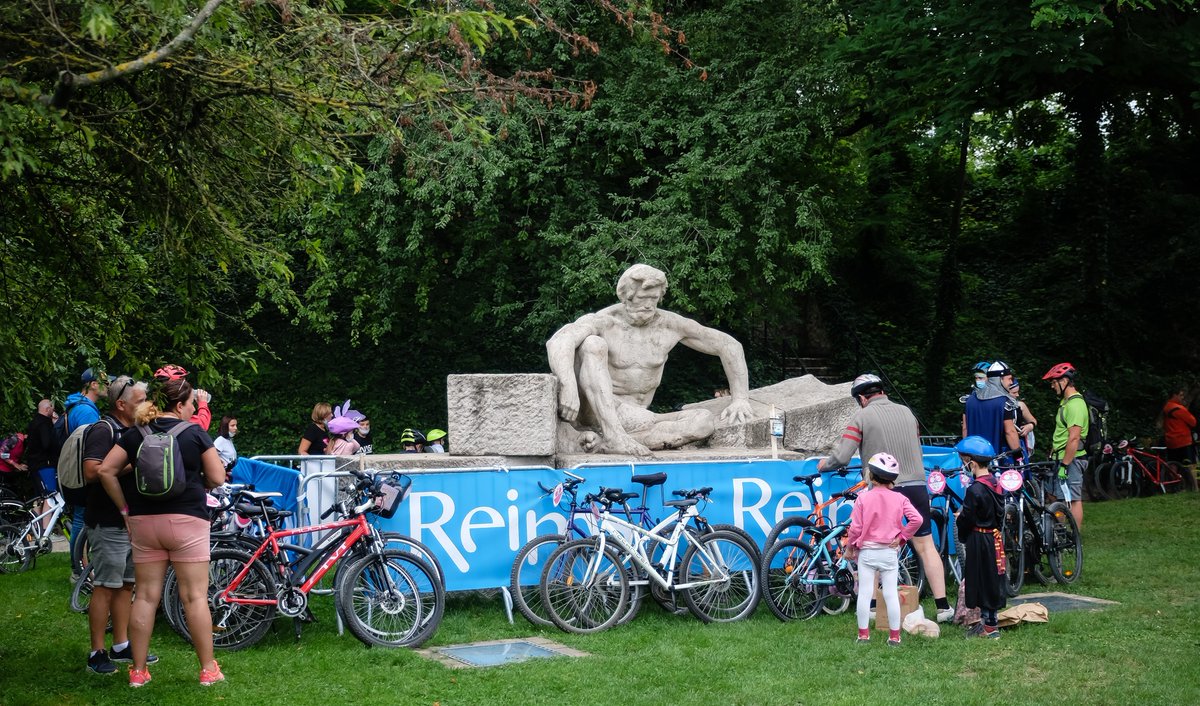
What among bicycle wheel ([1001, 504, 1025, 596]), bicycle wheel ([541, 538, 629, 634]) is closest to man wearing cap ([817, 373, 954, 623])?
bicycle wheel ([1001, 504, 1025, 596])

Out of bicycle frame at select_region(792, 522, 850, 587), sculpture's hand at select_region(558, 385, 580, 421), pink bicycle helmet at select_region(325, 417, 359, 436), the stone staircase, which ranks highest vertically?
the stone staircase

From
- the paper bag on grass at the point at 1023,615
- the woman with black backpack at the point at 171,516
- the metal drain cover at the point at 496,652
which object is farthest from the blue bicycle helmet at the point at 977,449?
the woman with black backpack at the point at 171,516

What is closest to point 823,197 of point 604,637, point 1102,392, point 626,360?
point 626,360

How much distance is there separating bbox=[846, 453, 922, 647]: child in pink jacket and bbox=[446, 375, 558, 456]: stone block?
2728mm

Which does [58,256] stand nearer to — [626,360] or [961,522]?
[626,360]

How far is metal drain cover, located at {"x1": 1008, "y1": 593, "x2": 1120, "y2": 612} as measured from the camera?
8.20m

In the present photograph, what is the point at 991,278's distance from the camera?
2284 centimetres

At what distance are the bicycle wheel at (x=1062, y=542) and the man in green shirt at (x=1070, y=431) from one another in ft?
2.27

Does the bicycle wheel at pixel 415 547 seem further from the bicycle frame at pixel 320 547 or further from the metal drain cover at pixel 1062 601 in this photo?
the metal drain cover at pixel 1062 601

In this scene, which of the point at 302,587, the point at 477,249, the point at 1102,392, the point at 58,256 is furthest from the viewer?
the point at 1102,392

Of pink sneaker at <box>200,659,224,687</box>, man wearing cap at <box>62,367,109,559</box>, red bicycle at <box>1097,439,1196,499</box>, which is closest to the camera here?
pink sneaker at <box>200,659,224,687</box>

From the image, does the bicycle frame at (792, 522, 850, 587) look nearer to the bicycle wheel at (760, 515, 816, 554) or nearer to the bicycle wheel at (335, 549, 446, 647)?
the bicycle wheel at (760, 515, 816, 554)

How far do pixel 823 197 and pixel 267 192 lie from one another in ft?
30.9

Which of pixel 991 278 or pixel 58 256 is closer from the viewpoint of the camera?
pixel 58 256
